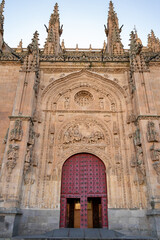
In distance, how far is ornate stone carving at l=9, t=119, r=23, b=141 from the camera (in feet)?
32.3

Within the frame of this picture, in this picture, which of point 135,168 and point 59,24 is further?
point 59,24

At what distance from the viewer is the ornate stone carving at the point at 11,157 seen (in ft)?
30.1

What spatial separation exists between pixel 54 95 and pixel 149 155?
7.24 m

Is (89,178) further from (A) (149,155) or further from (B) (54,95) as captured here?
(B) (54,95)

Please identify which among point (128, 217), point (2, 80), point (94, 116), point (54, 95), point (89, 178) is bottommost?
point (128, 217)

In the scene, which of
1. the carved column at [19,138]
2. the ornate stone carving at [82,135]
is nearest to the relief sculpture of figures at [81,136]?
the ornate stone carving at [82,135]

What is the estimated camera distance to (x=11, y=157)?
9.34 meters

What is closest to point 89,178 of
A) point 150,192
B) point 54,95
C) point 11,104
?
point 150,192

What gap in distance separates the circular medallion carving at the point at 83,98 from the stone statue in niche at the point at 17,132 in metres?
4.50

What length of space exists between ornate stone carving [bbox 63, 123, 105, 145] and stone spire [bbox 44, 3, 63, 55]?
768 centimetres

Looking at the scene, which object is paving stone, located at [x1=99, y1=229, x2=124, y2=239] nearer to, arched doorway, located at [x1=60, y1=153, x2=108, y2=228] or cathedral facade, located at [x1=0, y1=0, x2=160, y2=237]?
cathedral facade, located at [x1=0, y1=0, x2=160, y2=237]

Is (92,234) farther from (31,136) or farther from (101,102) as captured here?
(101,102)

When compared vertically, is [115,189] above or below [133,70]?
below

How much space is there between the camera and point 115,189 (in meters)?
9.98
